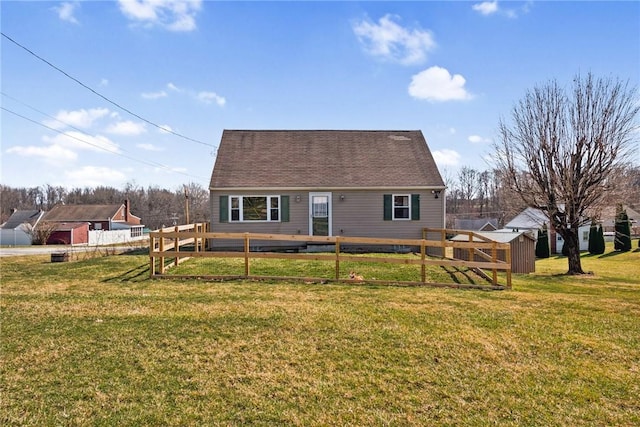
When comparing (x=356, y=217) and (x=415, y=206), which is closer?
(x=356, y=217)

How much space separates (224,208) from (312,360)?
11.3 meters

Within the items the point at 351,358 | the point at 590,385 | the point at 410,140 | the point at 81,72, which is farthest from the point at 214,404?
the point at 410,140

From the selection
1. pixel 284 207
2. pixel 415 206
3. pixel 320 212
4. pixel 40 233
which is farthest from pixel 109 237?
pixel 415 206

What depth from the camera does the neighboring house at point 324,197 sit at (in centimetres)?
1449

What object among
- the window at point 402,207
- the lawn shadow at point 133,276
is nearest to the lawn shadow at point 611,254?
the window at point 402,207

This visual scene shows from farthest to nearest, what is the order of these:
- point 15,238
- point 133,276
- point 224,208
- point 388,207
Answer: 1. point 15,238
2. point 388,207
3. point 224,208
4. point 133,276

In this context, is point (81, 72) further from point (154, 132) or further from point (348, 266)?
point (348, 266)

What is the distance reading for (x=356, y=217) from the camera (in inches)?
583

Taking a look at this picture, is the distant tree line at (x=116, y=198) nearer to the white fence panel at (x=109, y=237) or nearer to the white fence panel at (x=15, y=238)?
the white fence panel at (x=109, y=237)

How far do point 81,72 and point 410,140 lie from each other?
13.9m

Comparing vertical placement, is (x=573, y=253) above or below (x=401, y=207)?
below

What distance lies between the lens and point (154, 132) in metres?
20.8

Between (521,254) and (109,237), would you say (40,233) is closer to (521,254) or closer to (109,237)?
(109,237)

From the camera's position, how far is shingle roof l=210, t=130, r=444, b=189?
48.6 ft
